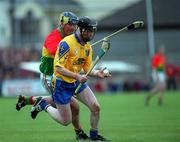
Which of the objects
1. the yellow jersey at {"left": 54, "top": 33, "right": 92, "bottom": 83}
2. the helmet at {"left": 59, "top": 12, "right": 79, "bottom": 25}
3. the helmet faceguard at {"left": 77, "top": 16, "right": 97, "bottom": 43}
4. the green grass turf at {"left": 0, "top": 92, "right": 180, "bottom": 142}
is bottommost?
the green grass turf at {"left": 0, "top": 92, "right": 180, "bottom": 142}

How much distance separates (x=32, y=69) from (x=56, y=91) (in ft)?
77.6

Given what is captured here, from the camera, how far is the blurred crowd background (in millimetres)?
40219

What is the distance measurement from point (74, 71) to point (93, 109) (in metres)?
0.82

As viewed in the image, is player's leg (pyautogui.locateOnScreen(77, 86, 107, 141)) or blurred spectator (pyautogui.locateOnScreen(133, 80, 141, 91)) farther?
blurred spectator (pyautogui.locateOnScreen(133, 80, 141, 91))

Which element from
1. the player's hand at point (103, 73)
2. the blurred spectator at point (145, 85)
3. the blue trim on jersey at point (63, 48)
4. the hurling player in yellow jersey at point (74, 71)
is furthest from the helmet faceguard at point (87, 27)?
the blurred spectator at point (145, 85)

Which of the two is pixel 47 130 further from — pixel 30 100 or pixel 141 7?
pixel 141 7

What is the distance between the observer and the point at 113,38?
5169cm

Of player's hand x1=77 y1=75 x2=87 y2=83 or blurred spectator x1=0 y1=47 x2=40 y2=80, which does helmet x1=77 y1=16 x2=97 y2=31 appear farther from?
blurred spectator x1=0 y1=47 x2=40 y2=80

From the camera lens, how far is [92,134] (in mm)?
14844

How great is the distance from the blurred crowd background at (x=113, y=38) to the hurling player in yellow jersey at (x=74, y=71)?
2281cm

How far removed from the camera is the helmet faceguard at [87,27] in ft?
46.5

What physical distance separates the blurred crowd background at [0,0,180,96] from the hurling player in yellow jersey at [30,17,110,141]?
22.8m

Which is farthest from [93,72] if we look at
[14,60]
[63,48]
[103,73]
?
[14,60]

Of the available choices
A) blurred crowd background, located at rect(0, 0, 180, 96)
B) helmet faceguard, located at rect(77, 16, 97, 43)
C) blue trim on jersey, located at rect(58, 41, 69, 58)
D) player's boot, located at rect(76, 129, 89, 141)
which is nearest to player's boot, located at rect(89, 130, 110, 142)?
player's boot, located at rect(76, 129, 89, 141)
